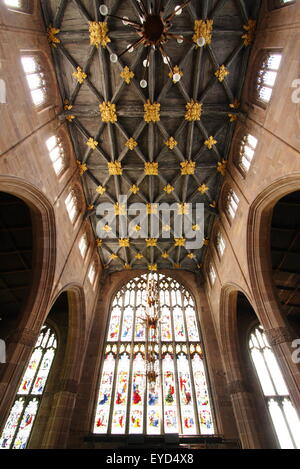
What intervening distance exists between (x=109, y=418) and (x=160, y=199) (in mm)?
10404

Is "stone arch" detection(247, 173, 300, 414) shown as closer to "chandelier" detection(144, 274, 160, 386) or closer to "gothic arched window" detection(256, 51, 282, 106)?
"gothic arched window" detection(256, 51, 282, 106)

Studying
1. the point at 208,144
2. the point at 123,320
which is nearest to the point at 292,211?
the point at 208,144

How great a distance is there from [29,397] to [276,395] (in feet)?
36.8

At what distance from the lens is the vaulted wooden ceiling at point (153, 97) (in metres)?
7.84

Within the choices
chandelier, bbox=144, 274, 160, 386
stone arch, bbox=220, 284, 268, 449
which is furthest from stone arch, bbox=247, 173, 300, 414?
chandelier, bbox=144, 274, 160, 386

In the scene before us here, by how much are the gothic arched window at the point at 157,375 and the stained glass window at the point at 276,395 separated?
2652 mm

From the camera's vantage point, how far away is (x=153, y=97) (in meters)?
9.22

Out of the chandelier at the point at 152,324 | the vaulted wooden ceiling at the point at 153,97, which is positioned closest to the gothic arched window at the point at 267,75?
the vaulted wooden ceiling at the point at 153,97

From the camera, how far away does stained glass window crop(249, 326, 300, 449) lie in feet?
31.0

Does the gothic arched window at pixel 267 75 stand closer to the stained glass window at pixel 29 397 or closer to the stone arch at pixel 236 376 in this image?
the stone arch at pixel 236 376

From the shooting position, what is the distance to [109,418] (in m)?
10.3
